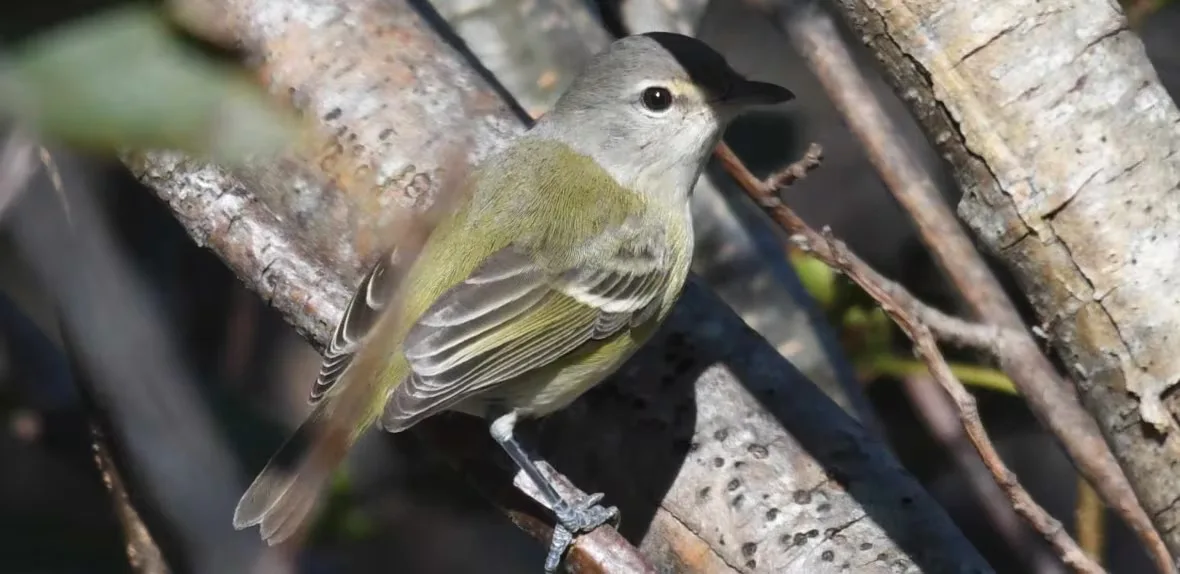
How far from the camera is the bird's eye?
3.04 metres

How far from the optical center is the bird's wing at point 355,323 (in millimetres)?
2512

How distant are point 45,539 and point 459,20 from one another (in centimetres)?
177

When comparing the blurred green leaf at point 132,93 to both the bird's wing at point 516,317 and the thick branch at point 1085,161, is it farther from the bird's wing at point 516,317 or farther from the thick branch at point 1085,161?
the bird's wing at point 516,317

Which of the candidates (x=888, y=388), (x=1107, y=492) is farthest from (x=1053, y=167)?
(x=888, y=388)

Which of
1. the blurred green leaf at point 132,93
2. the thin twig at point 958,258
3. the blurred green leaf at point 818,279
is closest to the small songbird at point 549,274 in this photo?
the thin twig at point 958,258

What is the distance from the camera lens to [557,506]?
236 cm

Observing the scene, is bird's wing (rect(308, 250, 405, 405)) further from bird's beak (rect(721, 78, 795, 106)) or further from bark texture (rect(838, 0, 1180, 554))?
bark texture (rect(838, 0, 1180, 554))

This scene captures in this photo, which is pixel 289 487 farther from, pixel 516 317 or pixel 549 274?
pixel 549 274

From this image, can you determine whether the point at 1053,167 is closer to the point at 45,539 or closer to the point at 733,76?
the point at 733,76

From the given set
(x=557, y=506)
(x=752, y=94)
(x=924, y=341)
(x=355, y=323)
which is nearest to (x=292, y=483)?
(x=355, y=323)

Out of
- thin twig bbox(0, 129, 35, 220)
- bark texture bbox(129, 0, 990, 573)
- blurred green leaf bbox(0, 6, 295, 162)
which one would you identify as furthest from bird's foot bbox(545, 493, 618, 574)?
thin twig bbox(0, 129, 35, 220)

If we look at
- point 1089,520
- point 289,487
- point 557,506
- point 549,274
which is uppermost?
point 549,274

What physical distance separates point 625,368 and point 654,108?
2.14 ft

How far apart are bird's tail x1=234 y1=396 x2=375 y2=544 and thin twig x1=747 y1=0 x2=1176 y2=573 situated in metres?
1.13
